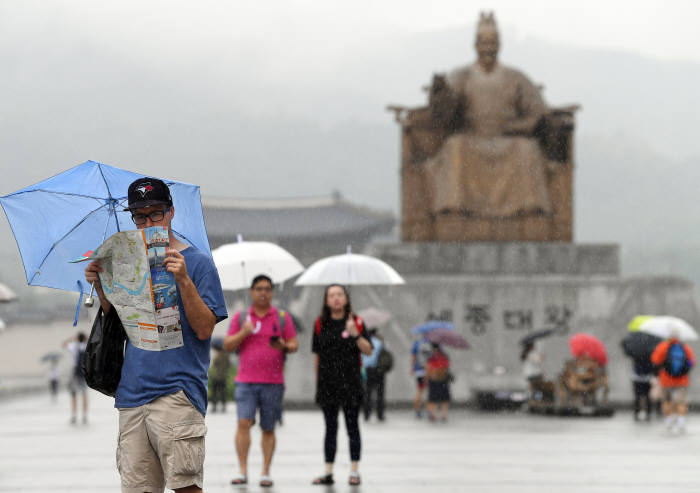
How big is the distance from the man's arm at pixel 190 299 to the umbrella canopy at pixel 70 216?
451mm

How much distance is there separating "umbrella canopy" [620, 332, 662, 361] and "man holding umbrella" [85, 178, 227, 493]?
9563mm

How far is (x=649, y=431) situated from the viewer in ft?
35.4

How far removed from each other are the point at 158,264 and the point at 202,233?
0.52 meters

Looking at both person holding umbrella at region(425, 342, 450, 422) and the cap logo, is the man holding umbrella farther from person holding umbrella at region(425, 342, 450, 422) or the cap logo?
person holding umbrella at region(425, 342, 450, 422)

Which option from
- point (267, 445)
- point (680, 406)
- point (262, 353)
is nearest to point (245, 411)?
point (267, 445)

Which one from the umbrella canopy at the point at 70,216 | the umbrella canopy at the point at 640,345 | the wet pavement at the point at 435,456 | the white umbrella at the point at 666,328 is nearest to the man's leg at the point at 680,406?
the wet pavement at the point at 435,456

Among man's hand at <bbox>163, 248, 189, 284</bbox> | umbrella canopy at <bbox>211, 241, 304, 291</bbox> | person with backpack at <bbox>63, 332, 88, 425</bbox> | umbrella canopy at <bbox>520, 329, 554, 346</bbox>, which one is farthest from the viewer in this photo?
umbrella canopy at <bbox>520, 329, 554, 346</bbox>

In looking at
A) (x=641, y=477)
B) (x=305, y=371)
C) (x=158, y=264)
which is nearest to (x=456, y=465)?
(x=641, y=477)

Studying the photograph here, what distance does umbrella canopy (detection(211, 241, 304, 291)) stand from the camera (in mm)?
6844

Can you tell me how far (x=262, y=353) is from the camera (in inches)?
255

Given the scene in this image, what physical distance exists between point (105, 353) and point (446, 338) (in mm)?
9024

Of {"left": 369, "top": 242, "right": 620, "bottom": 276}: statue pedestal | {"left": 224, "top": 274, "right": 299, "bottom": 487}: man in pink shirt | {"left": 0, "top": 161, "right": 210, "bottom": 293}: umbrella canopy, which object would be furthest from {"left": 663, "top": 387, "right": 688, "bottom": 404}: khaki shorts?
{"left": 0, "top": 161, "right": 210, "bottom": 293}: umbrella canopy

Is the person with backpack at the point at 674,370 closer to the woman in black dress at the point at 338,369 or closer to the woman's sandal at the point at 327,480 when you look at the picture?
the woman in black dress at the point at 338,369

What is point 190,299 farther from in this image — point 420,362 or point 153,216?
point 420,362
